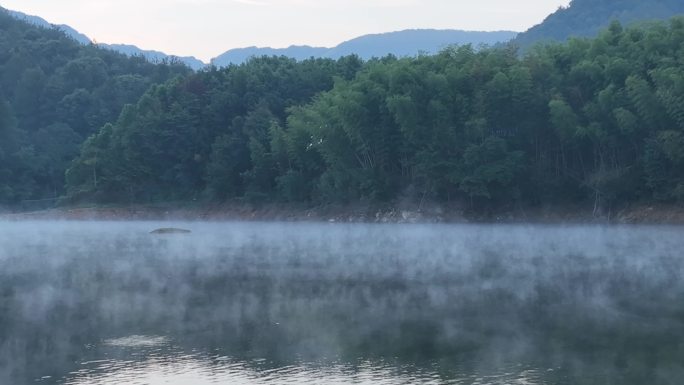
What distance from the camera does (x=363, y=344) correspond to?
23312 mm

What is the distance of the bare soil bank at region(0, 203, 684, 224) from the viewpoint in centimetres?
7000

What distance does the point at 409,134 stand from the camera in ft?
254

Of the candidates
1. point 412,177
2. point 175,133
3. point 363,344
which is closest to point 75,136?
point 175,133

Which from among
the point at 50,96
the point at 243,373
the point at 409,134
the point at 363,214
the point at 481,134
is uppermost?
the point at 50,96

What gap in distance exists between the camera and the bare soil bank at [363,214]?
70.0m

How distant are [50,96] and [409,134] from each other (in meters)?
70.9

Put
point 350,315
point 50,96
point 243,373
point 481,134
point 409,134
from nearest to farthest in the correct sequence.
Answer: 1. point 243,373
2. point 350,315
3. point 481,134
4. point 409,134
5. point 50,96

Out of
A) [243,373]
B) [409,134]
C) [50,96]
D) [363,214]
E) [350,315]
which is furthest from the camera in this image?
[50,96]

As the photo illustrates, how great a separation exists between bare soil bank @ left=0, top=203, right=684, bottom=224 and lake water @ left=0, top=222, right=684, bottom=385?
659 inches

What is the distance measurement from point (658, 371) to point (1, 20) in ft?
498

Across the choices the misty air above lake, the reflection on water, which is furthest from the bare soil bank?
the reflection on water

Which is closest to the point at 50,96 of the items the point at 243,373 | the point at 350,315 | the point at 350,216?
the point at 350,216

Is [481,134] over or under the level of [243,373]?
over

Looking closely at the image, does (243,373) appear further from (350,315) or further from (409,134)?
(409,134)
